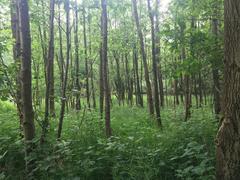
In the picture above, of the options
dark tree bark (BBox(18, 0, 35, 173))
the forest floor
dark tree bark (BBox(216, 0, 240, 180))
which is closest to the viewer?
dark tree bark (BBox(216, 0, 240, 180))

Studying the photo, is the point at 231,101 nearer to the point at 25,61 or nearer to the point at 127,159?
the point at 127,159

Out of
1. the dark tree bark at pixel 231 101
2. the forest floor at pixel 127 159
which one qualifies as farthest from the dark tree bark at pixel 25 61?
the dark tree bark at pixel 231 101

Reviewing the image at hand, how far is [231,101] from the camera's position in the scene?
3244mm

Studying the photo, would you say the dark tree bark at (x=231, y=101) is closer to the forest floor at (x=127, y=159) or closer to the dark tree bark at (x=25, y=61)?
the forest floor at (x=127, y=159)

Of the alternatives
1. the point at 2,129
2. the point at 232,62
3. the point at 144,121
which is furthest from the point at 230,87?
the point at 144,121

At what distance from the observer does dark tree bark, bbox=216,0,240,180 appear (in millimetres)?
3189

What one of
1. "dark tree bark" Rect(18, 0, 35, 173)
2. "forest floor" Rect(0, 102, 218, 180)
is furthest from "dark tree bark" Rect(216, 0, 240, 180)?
"dark tree bark" Rect(18, 0, 35, 173)

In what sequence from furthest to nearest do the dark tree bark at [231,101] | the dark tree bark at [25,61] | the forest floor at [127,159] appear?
1. the dark tree bark at [25,61]
2. the forest floor at [127,159]
3. the dark tree bark at [231,101]

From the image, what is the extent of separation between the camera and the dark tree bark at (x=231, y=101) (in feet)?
10.5

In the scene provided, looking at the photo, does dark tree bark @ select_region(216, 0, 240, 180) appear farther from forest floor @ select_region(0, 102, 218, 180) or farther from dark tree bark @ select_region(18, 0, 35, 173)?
dark tree bark @ select_region(18, 0, 35, 173)

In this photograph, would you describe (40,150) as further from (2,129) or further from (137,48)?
(137,48)

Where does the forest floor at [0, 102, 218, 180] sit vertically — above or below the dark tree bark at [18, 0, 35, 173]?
below

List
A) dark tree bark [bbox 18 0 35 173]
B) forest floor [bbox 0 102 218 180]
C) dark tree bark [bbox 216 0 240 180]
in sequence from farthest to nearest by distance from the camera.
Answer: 1. dark tree bark [bbox 18 0 35 173]
2. forest floor [bbox 0 102 218 180]
3. dark tree bark [bbox 216 0 240 180]

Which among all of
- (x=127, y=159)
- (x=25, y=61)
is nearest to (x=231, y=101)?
(x=127, y=159)
